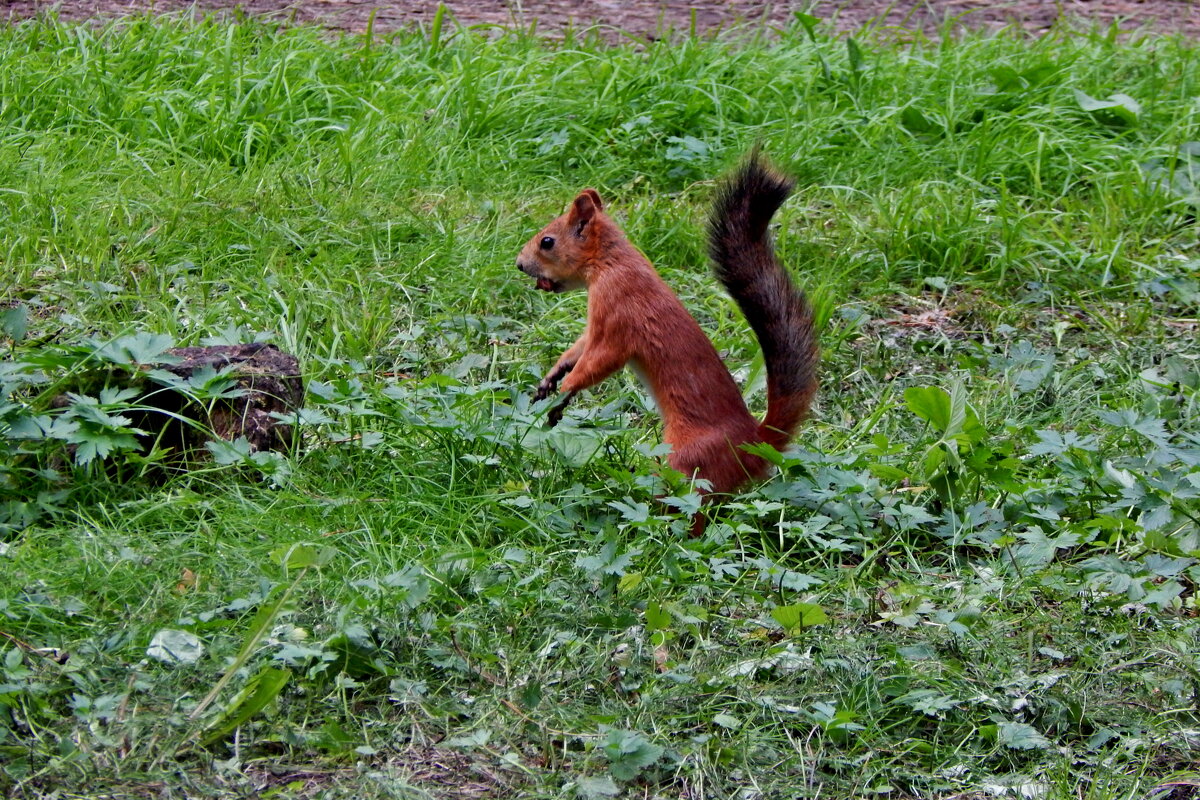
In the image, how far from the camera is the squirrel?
2.94 meters

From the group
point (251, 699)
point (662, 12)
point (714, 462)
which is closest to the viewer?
point (251, 699)

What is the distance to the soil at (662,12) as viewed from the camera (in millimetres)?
5660

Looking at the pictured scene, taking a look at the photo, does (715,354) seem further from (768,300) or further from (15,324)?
(15,324)

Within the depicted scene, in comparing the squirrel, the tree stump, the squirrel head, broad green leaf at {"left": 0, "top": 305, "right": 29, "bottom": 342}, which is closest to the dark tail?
the squirrel

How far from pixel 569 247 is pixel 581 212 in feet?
0.30

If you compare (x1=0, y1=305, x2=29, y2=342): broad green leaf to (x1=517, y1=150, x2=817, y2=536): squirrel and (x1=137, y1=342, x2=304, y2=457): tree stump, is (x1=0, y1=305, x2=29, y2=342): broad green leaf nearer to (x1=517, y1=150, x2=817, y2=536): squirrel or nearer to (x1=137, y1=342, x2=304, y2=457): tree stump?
(x1=137, y1=342, x2=304, y2=457): tree stump

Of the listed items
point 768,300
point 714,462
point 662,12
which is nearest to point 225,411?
point 714,462

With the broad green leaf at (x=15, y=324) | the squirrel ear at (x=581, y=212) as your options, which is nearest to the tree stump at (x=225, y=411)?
the broad green leaf at (x=15, y=324)

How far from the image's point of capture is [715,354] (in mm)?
3076

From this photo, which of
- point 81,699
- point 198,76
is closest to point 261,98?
point 198,76

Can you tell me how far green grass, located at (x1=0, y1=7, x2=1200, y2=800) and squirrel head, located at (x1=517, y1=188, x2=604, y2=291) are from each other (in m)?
0.31

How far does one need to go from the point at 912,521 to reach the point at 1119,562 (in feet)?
1.40

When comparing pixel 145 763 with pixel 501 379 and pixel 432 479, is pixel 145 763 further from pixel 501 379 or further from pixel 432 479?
pixel 501 379

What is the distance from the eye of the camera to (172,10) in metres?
5.63
